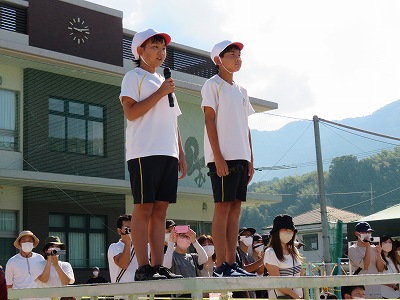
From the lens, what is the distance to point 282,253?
682cm

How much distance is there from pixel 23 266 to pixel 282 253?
3.42 meters

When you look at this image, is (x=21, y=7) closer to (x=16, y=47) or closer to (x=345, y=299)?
(x=16, y=47)

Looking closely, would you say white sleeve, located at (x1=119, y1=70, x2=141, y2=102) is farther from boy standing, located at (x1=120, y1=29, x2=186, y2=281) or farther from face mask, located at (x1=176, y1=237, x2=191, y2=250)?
face mask, located at (x1=176, y1=237, x2=191, y2=250)

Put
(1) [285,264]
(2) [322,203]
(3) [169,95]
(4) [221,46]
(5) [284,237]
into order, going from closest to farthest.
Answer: (3) [169,95], (4) [221,46], (1) [285,264], (5) [284,237], (2) [322,203]

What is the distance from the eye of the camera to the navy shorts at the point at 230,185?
574cm

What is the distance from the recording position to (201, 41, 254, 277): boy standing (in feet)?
18.8

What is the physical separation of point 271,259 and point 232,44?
207cm

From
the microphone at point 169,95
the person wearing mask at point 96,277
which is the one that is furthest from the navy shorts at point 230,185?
the person wearing mask at point 96,277

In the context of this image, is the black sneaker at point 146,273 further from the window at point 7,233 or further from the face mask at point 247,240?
the window at point 7,233

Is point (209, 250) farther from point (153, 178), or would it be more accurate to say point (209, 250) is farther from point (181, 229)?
point (153, 178)

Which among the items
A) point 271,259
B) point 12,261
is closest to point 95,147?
Answer: point 12,261

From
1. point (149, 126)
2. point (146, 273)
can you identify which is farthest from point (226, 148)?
point (146, 273)

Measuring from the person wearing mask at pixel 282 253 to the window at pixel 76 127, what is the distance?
49.5ft

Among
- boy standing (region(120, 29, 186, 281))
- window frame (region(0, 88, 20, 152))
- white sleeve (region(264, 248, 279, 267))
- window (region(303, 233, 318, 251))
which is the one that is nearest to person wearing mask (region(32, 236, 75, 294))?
white sleeve (region(264, 248, 279, 267))
